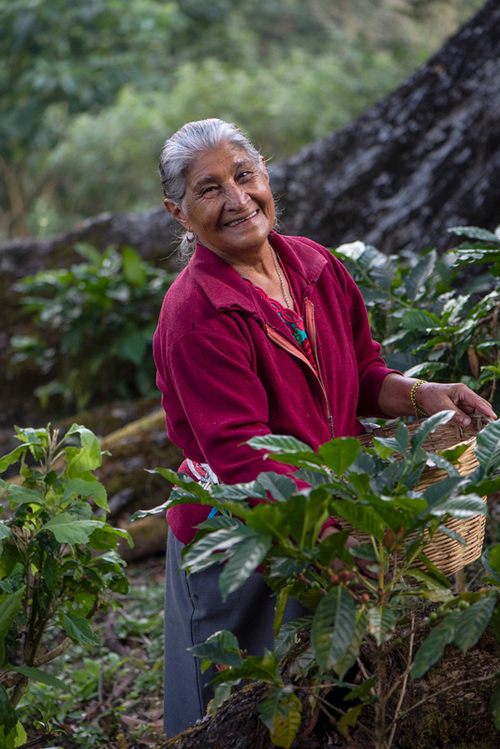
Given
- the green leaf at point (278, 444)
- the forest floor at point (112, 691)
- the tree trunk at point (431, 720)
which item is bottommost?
the forest floor at point (112, 691)

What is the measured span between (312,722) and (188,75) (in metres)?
11.2

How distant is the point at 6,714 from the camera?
6.25ft

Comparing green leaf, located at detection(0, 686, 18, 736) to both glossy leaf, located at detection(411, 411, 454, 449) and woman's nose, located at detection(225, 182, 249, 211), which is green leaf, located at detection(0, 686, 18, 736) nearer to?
glossy leaf, located at detection(411, 411, 454, 449)

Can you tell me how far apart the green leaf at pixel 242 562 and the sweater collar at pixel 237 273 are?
718mm

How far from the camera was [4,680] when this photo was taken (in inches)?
85.6

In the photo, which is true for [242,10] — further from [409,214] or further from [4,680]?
[4,680]

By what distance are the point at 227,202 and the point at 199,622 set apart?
3.59ft

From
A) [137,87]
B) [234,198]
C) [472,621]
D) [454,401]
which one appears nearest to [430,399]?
[454,401]

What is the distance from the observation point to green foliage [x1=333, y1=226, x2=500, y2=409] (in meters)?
2.48

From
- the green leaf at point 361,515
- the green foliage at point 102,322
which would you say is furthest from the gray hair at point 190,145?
the green foliage at point 102,322

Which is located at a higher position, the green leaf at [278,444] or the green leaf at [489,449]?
the green leaf at [278,444]

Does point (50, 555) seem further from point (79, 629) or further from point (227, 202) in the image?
point (227, 202)

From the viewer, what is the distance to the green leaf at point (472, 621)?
4.10 feet

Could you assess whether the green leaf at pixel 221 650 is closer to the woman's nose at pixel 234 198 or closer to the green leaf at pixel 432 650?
the green leaf at pixel 432 650
